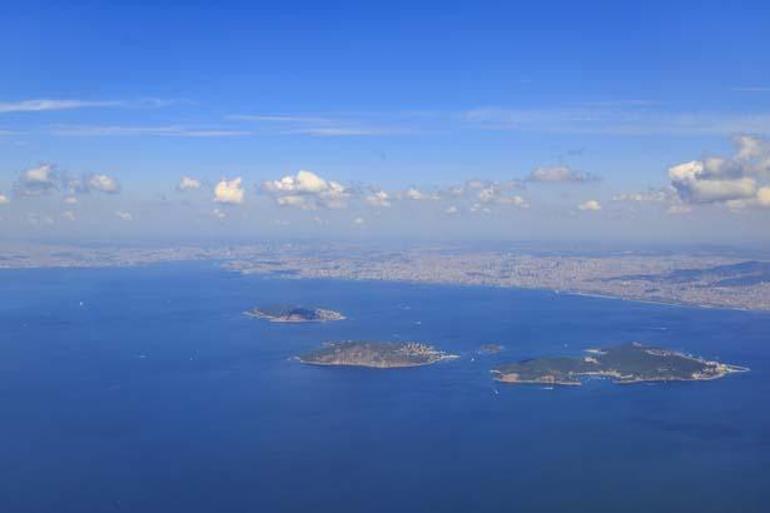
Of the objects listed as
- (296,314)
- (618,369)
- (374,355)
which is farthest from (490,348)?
(296,314)

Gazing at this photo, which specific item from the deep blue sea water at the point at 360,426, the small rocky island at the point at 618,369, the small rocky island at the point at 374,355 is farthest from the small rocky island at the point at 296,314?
the small rocky island at the point at 618,369

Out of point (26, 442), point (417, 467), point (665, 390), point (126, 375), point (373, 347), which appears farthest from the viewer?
point (373, 347)

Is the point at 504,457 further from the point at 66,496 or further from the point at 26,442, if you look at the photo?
the point at 26,442

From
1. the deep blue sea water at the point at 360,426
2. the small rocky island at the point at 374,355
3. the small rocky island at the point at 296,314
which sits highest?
the small rocky island at the point at 296,314

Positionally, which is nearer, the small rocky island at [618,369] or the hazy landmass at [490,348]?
the small rocky island at [618,369]

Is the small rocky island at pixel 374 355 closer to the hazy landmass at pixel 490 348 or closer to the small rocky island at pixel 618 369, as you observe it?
the hazy landmass at pixel 490 348

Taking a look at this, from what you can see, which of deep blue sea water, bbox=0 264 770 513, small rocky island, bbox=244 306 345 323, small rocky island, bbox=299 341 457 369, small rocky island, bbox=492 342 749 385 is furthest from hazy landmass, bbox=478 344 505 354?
small rocky island, bbox=244 306 345 323

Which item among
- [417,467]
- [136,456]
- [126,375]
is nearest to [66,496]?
[136,456]

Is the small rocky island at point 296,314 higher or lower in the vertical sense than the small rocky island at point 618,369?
higher
